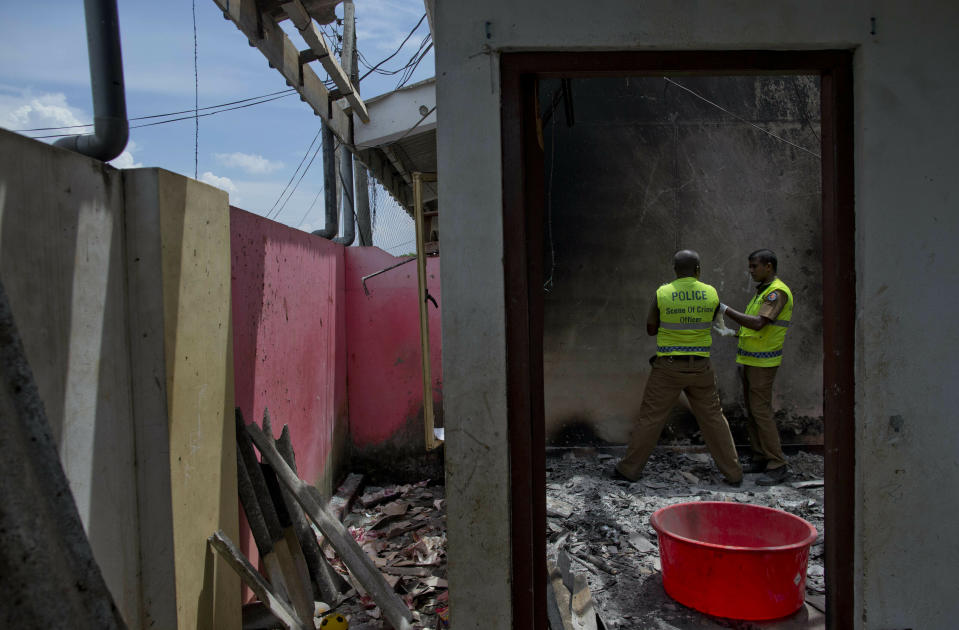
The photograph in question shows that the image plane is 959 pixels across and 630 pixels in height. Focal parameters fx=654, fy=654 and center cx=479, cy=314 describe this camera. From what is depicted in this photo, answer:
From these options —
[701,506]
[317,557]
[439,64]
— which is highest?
[439,64]

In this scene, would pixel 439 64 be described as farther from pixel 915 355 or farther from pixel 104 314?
pixel 915 355

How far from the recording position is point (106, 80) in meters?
2.80

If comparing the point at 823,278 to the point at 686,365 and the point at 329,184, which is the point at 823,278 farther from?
the point at 329,184

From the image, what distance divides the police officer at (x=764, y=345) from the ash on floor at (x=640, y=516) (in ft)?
0.97

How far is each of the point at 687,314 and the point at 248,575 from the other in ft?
12.8

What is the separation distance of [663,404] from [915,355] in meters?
3.26

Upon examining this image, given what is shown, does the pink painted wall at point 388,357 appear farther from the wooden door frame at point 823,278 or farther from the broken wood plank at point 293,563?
the wooden door frame at point 823,278

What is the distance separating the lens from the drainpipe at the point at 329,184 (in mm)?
7047

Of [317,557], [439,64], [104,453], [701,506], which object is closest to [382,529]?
[317,557]

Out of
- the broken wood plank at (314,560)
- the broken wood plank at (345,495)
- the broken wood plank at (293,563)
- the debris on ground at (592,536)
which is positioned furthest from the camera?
the broken wood plank at (345,495)

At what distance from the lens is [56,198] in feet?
6.94

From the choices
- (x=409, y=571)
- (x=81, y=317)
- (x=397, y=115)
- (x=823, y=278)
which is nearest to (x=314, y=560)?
(x=409, y=571)

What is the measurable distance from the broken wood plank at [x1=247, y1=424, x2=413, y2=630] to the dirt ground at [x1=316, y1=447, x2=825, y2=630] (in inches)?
14.6

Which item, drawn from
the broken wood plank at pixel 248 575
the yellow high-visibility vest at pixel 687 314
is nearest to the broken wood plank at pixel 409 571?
the broken wood plank at pixel 248 575
